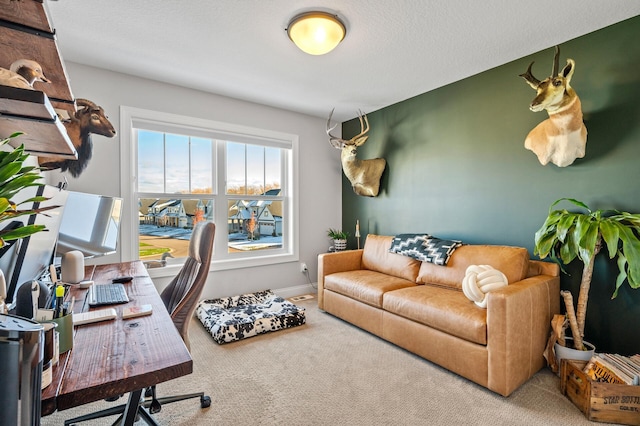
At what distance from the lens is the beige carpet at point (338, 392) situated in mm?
1734

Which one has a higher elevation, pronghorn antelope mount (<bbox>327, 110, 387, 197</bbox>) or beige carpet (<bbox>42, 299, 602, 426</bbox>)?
pronghorn antelope mount (<bbox>327, 110, 387, 197</bbox>)

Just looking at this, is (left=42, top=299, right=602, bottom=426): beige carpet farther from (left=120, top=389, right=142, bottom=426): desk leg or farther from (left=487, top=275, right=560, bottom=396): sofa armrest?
(left=120, top=389, right=142, bottom=426): desk leg

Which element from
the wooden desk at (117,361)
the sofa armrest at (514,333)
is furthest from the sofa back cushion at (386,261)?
the wooden desk at (117,361)

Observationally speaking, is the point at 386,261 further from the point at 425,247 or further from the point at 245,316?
the point at 245,316

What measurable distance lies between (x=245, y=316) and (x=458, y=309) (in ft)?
6.33

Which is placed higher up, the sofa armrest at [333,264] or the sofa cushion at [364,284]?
the sofa armrest at [333,264]

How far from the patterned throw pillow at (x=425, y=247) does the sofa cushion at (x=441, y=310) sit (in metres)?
0.29

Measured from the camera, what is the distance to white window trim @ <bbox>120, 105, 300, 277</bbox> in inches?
Result: 117

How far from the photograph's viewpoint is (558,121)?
7.27 feet

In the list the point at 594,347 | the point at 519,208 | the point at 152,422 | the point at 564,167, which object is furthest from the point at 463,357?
the point at 152,422

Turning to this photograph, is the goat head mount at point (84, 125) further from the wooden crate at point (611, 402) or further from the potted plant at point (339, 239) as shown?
the wooden crate at point (611, 402)

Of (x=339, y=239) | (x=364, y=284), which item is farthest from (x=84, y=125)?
(x=339, y=239)

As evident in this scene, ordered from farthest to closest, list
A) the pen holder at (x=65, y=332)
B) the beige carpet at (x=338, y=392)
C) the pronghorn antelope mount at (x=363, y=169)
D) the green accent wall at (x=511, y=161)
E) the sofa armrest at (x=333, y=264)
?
the pronghorn antelope mount at (x=363, y=169), the sofa armrest at (x=333, y=264), the green accent wall at (x=511, y=161), the beige carpet at (x=338, y=392), the pen holder at (x=65, y=332)

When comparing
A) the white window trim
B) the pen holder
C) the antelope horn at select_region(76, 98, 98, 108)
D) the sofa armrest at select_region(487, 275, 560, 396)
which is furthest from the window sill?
the sofa armrest at select_region(487, 275, 560, 396)
